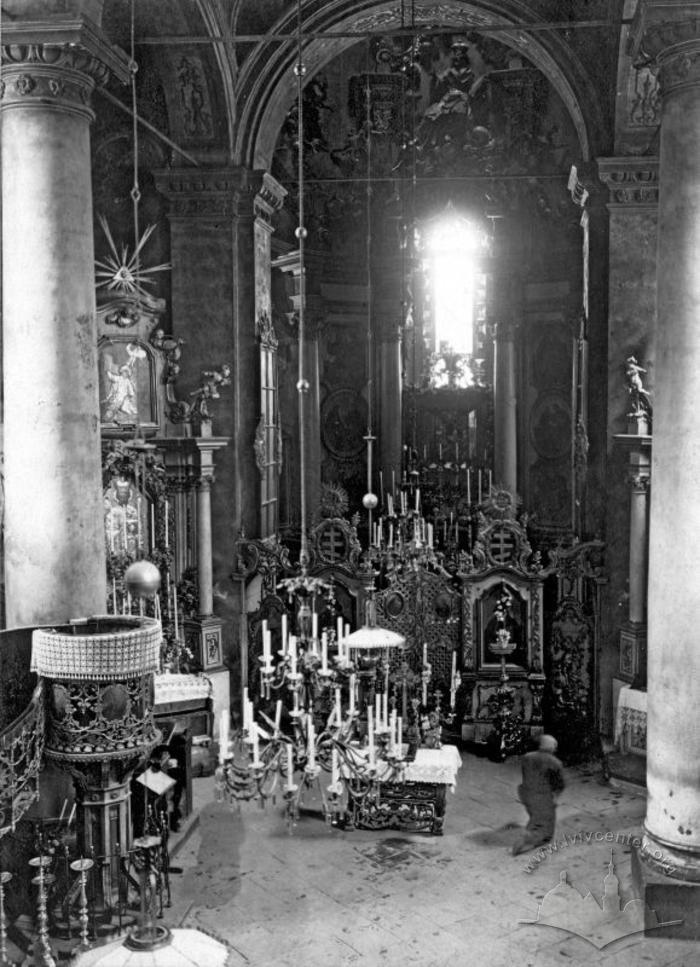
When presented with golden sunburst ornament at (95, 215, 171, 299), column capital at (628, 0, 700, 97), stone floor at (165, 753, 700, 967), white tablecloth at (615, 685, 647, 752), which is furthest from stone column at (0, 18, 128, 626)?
white tablecloth at (615, 685, 647, 752)

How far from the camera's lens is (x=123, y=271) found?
12469 mm

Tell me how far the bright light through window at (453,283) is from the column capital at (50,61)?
10.6 m

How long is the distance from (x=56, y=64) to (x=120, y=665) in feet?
14.4

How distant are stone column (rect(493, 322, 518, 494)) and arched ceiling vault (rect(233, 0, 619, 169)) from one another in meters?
4.51

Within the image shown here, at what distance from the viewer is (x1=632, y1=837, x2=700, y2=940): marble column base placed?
26.0 feet

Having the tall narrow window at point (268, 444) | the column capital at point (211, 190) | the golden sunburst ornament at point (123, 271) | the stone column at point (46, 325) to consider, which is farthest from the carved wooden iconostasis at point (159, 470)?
the stone column at point (46, 325)

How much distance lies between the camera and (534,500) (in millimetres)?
17172

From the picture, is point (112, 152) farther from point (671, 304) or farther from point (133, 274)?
point (671, 304)

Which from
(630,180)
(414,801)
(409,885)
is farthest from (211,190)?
(409,885)

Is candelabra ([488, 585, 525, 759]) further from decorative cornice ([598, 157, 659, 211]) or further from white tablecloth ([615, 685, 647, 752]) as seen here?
decorative cornice ([598, 157, 659, 211])

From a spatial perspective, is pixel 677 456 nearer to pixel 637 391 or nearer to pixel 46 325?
pixel 46 325

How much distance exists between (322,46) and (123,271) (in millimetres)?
4229

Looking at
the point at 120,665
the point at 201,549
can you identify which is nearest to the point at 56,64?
the point at 120,665

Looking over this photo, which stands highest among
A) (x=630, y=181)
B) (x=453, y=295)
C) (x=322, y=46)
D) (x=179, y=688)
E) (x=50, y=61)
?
(x=322, y=46)
